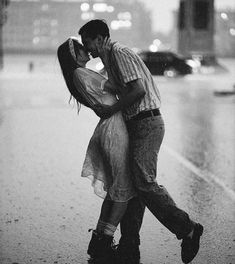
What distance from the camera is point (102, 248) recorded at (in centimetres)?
442

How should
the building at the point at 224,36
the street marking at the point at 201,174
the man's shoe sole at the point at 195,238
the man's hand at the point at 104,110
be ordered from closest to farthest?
the man's hand at the point at 104,110
the man's shoe sole at the point at 195,238
the street marking at the point at 201,174
the building at the point at 224,36

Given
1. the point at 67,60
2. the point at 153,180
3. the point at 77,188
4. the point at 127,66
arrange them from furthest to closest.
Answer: the point at 77,188, the point at 153,180, the point at 67,60, the point at 127,66

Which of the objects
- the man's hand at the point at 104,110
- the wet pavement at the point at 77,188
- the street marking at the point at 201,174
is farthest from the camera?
the street marking at the point at 201,174

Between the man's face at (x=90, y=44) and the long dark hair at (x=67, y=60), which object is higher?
the man's face at (x=90, y=44)

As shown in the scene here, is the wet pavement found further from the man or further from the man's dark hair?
the man's dark hair

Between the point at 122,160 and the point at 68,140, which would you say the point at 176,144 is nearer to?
the point at 68,140

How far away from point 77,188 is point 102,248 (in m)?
2.80

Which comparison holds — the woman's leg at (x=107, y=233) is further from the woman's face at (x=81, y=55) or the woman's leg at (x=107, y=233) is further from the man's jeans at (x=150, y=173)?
the woman's face at (x=81, y=55)

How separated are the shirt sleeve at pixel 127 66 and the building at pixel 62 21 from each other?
128621mm

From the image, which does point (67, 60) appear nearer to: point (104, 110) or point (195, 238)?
point (104, 110)

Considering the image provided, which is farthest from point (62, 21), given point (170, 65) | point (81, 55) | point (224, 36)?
point (81, 55)

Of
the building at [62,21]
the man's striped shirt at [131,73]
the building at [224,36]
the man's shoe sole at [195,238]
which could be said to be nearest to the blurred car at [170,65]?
the man's shoe sole at [195,238]

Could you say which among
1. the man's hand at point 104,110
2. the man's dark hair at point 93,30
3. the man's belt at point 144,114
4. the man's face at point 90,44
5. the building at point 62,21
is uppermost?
the man's dark hair at point 93,30

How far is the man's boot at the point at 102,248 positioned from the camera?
4.42 metres
